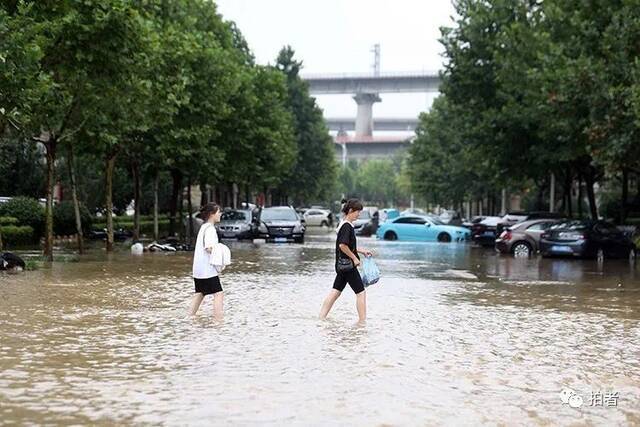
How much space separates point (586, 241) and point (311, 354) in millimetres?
20423

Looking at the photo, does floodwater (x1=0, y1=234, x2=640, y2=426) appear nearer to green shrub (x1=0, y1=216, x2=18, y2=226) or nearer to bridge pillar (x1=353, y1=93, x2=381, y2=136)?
green shrub (x1=0, y1=216, x2=18, y2=226)

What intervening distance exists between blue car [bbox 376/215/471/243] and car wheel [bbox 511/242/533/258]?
11.7 m

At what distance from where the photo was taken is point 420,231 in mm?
44156

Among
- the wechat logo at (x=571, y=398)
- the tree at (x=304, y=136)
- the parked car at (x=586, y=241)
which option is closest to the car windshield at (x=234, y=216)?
the parked car at (x=586, y=241)

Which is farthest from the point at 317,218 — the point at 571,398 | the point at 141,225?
→ the point at 571,398

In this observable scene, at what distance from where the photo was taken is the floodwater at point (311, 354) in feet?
23.3

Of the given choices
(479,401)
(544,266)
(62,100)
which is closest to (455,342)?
(479,401)

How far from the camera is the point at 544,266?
25.6 m

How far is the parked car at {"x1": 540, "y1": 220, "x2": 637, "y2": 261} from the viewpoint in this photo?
28406 mm

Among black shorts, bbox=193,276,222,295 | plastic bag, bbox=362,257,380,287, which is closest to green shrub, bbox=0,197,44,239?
black shorts, bbox=193,276,222,295

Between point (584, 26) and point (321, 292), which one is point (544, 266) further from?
point (321, 292)

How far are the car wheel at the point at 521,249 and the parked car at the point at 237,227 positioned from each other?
488 inches

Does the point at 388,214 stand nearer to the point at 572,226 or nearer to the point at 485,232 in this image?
the point at 485,232

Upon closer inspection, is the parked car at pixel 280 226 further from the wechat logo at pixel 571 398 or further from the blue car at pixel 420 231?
the wechat logo at pixel 571 398
